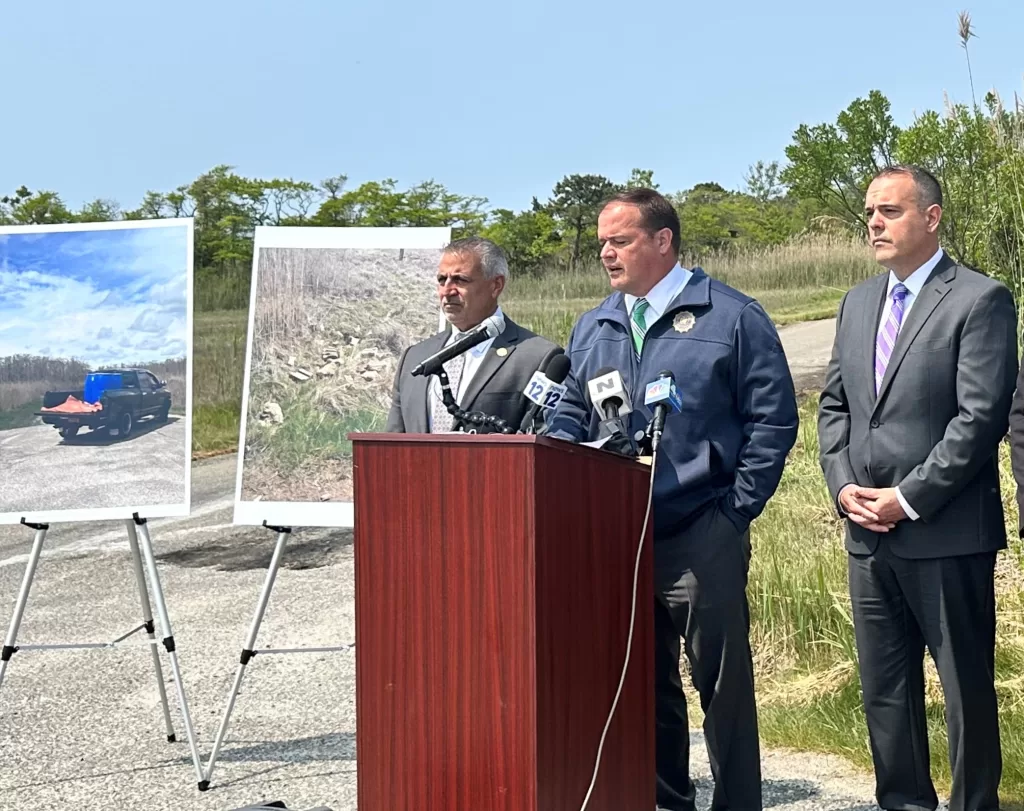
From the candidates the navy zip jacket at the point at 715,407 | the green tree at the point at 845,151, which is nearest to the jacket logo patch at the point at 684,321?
the navy zip jacket at the point at 715,407

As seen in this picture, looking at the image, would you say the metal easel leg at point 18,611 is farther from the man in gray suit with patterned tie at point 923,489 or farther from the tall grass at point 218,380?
the tall grass at point 218,380

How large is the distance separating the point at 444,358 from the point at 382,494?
42 centimetres

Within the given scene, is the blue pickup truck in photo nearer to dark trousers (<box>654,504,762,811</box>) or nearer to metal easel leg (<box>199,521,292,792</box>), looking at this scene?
metal easel leg (<box>199,521,292,792</box>)

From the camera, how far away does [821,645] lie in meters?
5.34

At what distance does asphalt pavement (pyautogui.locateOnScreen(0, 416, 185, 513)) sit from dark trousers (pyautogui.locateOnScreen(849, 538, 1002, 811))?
270 cm

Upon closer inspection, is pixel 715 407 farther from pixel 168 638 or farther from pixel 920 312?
pixel 168 638

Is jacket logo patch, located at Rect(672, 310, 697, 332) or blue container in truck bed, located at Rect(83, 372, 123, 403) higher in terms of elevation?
jacket logo patch, located at Rect(672, 310, 697, 332)

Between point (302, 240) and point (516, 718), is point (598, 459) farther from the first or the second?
point (302, 240)

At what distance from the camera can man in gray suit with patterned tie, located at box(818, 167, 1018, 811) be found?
3.48 m

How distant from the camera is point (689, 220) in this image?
1184 inches

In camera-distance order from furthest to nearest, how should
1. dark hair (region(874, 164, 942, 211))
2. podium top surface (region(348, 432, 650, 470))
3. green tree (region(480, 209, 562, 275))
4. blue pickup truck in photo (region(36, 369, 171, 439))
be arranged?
green tree (region(480, 209, 562, 275)) → blue pickup truck in photo (region(36, 369, 171, 439)) → dark hair (region(874, 164, 942, 211)) → podium top surface (region(348, 432, 650, 470))

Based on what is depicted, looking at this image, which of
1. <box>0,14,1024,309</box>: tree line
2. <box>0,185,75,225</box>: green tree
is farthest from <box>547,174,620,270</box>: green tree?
<box>0,185,75,225</box>: green tree

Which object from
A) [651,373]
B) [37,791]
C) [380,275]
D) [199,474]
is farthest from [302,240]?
[199,474]

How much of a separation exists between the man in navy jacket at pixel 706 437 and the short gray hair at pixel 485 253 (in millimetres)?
513
